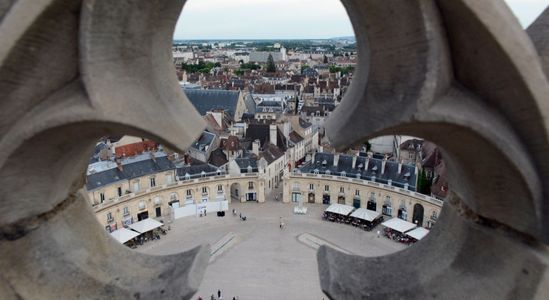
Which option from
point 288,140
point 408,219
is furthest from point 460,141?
point 288,140

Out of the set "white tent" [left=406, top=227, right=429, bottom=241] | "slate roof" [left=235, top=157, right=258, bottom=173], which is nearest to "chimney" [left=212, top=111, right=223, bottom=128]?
"slate roof" [left=235, top=157, right=258, bottom=173]

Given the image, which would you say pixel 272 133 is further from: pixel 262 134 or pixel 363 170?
pixel 363 170

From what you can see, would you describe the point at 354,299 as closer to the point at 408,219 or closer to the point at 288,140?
the point at 408,219

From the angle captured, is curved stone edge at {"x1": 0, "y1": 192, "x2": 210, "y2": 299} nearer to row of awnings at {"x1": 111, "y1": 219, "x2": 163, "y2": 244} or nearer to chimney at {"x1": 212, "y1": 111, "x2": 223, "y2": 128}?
row of awnings at {"x1": 111, "y1": 219, "x2": 163, "y2": 244}

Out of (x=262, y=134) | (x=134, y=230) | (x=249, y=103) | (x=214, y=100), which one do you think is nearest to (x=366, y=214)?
(x=134, y=230)

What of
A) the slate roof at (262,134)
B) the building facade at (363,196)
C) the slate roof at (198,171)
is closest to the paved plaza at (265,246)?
the building facade at (363,196)

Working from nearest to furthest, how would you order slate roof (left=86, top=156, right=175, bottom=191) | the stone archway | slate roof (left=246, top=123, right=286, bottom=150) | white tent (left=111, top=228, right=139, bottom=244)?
white tent (left=111, top=228, right=139, bottom=244) → slate roof (left=86, top=156, right=175, bottom=191) → the stone archway → slate roof (left=246, top=123, right=286, bottom=150)
